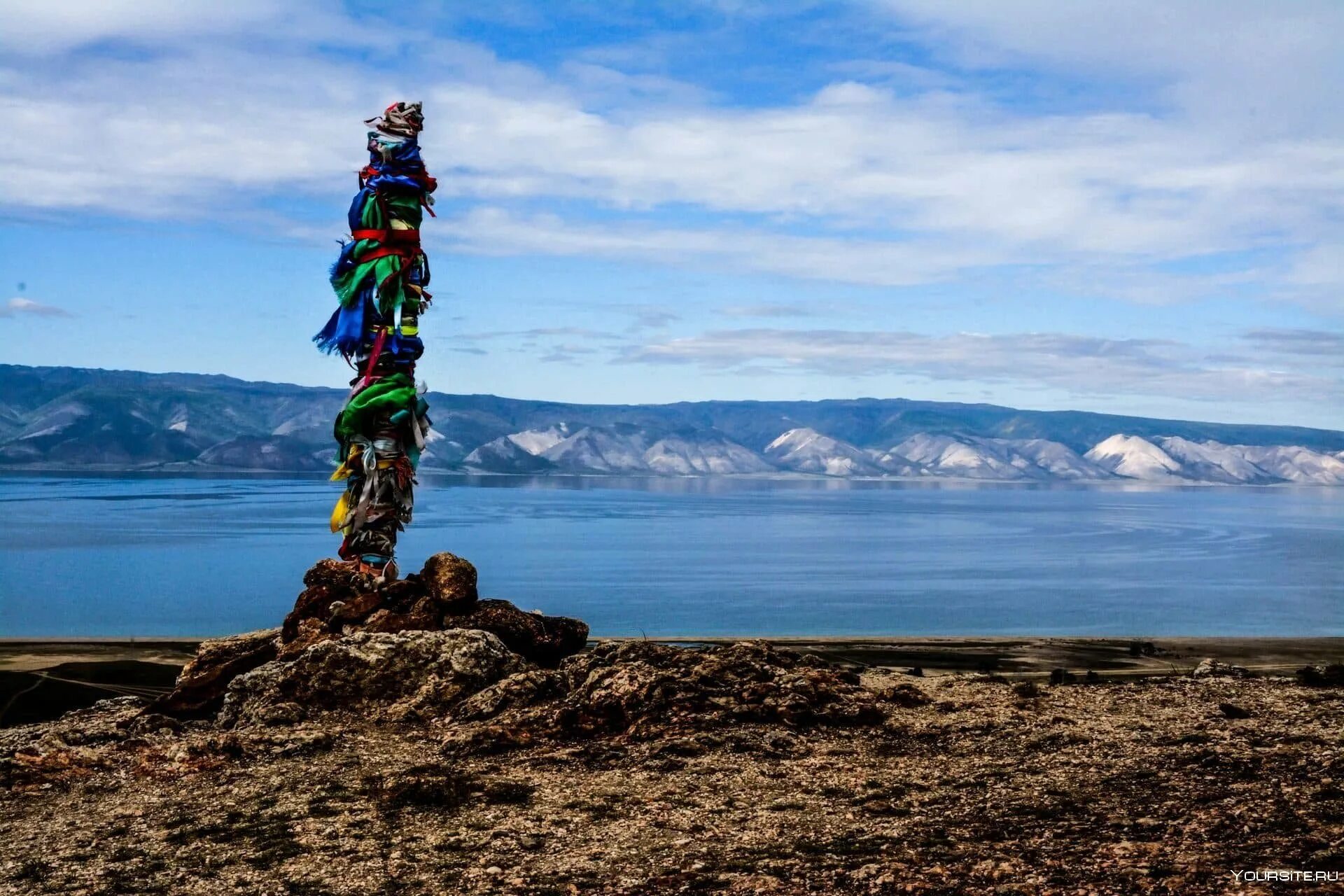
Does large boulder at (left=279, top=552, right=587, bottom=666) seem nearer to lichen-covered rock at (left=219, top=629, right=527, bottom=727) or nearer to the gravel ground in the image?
lichen-covered rock at (left=219, top=629, right=527, bottom=727)

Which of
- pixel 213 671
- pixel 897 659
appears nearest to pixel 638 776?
pixel 213 671

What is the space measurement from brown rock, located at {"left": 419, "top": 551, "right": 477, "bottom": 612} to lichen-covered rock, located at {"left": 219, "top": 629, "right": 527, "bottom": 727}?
1.29 meters

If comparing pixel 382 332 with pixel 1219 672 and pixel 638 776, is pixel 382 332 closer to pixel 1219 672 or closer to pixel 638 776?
pixel 638 776

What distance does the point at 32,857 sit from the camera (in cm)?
1028

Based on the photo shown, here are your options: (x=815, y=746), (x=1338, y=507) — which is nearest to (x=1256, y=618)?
(x=815, y=746)

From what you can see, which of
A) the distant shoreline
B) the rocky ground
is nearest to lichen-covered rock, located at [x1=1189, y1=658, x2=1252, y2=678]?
the rocky ground

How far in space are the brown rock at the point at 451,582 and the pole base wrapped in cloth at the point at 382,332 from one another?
1392mm

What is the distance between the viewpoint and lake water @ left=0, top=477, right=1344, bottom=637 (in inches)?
1850

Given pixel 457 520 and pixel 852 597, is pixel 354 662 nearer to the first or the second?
pixel 852 597

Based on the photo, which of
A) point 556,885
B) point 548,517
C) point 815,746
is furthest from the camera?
point 548,517

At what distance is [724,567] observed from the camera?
69438 mm

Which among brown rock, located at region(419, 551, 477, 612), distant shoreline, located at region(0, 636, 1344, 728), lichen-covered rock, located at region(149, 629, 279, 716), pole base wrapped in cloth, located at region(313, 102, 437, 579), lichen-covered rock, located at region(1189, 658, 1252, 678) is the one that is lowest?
distant shoreline, located at region(0, 636, 1344, 728)

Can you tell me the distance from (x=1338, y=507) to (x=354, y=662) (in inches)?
7867

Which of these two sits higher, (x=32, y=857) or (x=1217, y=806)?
(x=1217, y=806)
